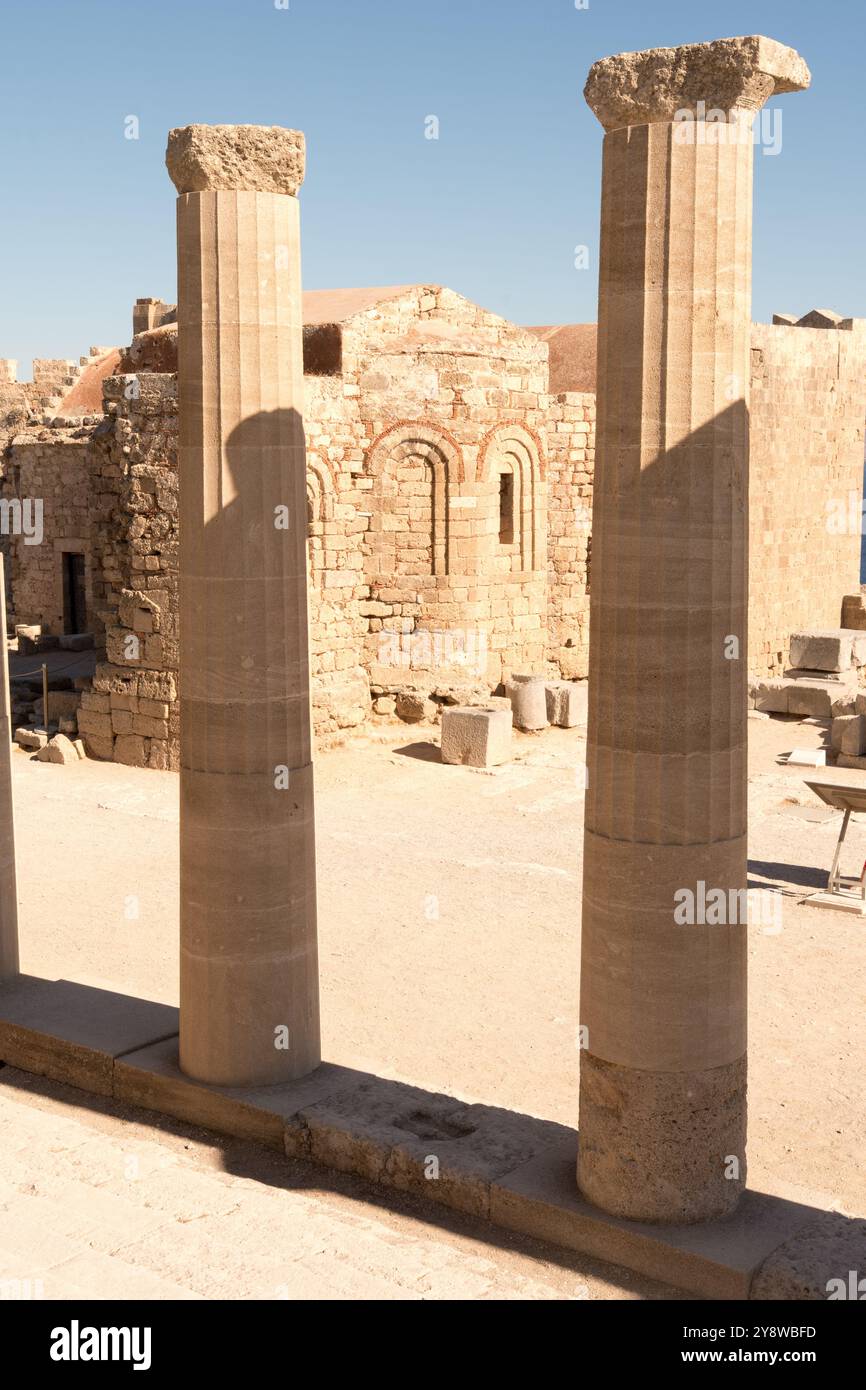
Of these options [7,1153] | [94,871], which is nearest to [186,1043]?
[7,1153]

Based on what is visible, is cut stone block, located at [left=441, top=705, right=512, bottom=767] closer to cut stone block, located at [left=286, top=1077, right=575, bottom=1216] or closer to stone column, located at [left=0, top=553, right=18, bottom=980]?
stone column, located at [left=0, top=553, right=18, bottom=980]

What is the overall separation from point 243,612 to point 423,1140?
8.36ft

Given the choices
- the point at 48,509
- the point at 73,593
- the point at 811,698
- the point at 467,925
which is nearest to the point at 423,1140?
the point at 467,925

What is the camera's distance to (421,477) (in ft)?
56.1

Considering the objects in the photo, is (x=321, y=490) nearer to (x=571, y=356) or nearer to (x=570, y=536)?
(x=570, y=536)

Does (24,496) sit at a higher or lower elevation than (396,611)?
higher

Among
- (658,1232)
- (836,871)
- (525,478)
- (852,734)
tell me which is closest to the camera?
(658,1232)

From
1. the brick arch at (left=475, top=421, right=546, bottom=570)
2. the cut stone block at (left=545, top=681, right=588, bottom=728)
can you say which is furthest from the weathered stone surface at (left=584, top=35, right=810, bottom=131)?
the cut stone block at (left=545, top=681, right=588, bottom=728)

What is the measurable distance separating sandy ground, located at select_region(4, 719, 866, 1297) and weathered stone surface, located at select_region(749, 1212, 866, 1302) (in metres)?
0.44

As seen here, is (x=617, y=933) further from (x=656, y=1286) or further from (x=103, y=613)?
(x=103, y=613)

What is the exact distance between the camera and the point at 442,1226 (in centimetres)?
588

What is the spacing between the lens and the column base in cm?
543

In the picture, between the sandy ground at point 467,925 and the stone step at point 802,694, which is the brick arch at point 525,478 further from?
the stone step at point 802,694
